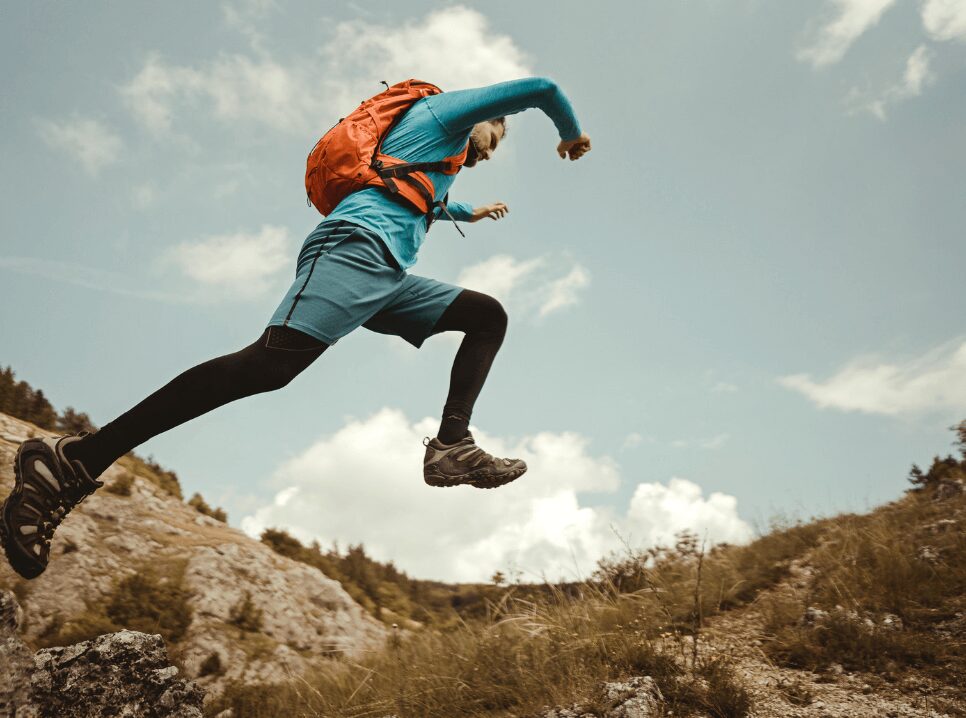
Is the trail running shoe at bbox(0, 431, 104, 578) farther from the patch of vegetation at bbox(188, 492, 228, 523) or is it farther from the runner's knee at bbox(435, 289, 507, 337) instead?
the patch of vegetation at bbox(188, 492, 228, 523)

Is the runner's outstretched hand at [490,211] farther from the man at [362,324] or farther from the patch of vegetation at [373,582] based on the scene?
the patch of vegetation at [373,582]

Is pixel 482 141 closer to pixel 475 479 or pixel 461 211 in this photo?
pixel 461 211

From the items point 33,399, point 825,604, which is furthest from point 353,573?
point 825,604

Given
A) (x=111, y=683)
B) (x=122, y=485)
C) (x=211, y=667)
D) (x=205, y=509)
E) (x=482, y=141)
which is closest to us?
(x=482, y=141)

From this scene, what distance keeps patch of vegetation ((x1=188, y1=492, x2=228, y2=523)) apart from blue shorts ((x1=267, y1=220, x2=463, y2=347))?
8.40 metres

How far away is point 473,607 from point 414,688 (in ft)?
9.69

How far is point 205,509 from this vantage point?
985 centimetres

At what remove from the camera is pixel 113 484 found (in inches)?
318

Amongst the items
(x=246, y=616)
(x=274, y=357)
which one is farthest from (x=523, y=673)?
(x=246, y=616)

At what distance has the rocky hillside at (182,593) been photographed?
5.73 meters

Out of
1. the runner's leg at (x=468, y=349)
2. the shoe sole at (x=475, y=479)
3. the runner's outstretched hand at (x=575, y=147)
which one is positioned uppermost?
the runner's outstretched hand at (x=575, y=147)

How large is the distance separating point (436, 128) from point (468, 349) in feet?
2.95

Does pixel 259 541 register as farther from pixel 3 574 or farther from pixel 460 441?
pixel 460 441

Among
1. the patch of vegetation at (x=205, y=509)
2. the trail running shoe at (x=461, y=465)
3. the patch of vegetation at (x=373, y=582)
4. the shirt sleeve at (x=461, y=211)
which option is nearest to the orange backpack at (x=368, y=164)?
the shirt sleeve at (x=461, y=211)
